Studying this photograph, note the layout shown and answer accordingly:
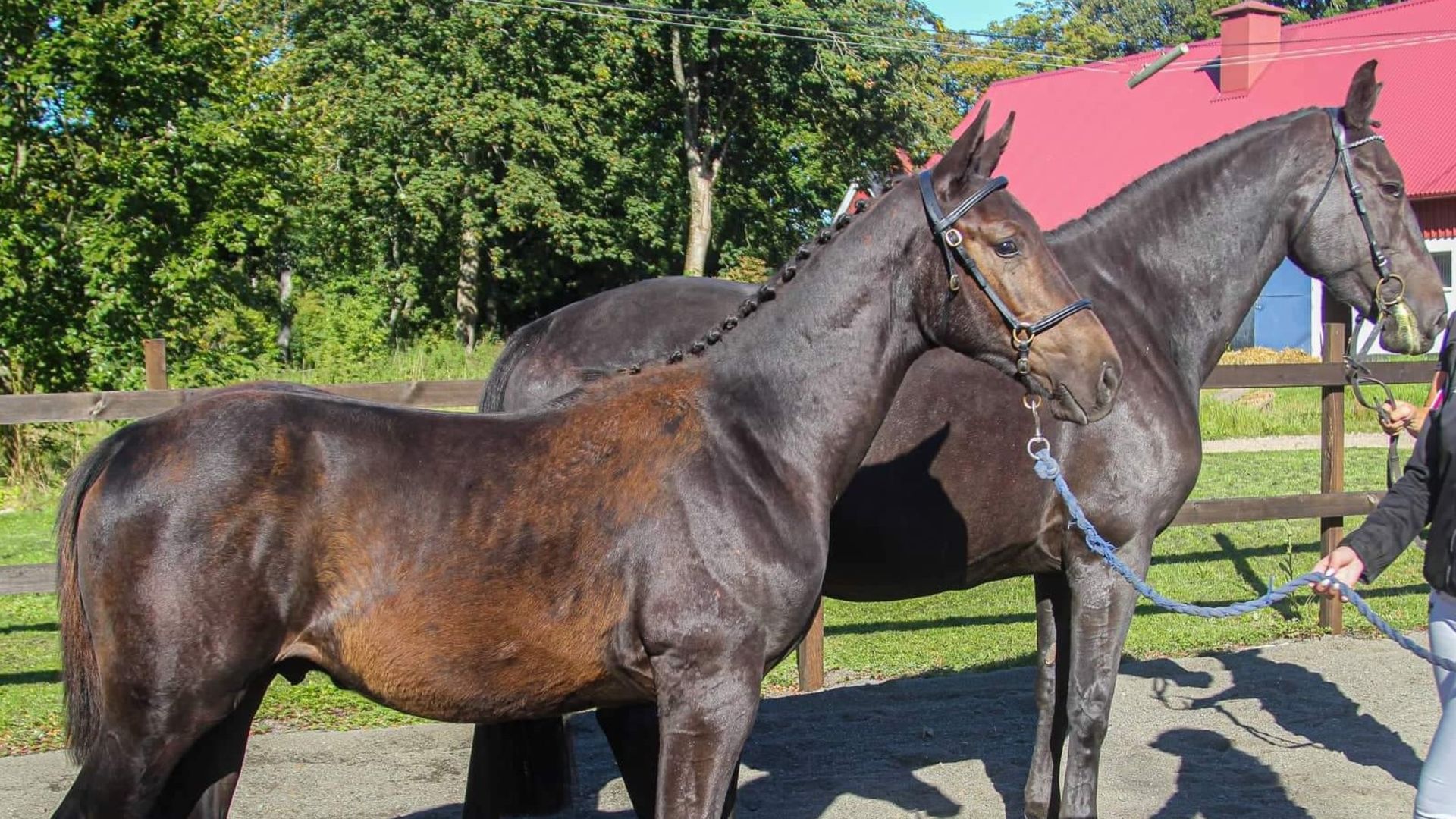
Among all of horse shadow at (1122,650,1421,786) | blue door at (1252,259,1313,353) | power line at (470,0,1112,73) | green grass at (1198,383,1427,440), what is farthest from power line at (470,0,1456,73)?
horse shadow at (1122,650,1421,786)

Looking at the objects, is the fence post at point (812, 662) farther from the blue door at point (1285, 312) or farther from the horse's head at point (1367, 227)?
the blue door at point (1285, 312)

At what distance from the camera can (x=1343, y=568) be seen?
130 inches

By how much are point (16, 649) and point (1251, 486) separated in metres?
10.6

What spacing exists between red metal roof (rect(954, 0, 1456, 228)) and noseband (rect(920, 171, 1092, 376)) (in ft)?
69.1

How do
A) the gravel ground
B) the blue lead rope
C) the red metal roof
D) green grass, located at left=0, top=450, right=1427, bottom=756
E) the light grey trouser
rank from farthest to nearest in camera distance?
the red metal roof < green grass, located at left=0, top=450, right=1427, bottom=756 < the gravel ground < the blue lead rope < the light grey trouser

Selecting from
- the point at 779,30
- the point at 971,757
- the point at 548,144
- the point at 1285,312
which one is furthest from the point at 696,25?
the point at 971,757

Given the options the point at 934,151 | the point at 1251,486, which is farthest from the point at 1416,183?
the point at 1251,486

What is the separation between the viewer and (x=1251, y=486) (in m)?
12.0

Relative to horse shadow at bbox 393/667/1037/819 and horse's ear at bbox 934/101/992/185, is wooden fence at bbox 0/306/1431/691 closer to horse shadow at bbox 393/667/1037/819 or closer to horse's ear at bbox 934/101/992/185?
horse shadow at bbox 393/667/1037/819

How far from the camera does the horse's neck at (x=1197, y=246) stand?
4625mm

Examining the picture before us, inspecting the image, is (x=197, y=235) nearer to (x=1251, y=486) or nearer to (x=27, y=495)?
(x=27, y=495)

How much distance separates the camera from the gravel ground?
484cm

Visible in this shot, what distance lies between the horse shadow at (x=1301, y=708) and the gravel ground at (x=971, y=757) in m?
0.01

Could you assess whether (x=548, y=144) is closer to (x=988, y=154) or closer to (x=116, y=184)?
(x=116, y=184)
